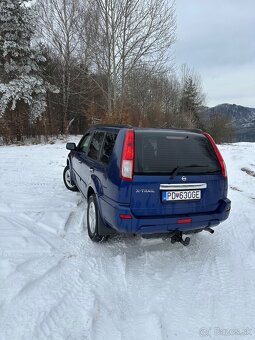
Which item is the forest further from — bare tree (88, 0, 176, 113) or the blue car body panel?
the blue car body panel

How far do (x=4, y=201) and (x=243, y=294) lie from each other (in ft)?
14.8

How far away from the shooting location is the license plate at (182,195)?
3.40 meters

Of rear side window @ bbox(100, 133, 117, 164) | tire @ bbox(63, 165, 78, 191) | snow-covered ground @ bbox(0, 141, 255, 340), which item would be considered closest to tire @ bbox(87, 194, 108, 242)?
snow-covered ground @ bbox(0, 141, 255, 340)

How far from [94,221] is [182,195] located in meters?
1.37

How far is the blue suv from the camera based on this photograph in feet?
10.9

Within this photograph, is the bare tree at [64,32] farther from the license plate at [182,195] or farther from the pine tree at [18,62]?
the license plate at [182,195]

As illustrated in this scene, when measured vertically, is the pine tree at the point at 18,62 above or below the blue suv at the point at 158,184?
above

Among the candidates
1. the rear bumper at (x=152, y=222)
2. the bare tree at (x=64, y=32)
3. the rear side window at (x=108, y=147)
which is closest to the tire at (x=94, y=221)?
the rear bumper at (x=152, y=222)

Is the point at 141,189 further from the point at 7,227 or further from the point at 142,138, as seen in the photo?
the point at 7,227

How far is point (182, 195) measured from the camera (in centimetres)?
348

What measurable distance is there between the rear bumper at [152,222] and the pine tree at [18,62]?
1714 cm

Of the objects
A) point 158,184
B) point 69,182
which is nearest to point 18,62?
point 69,182

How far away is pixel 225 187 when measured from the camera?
3.82 metres

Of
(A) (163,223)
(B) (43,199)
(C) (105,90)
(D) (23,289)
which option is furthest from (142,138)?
→ (C) (105,90)
